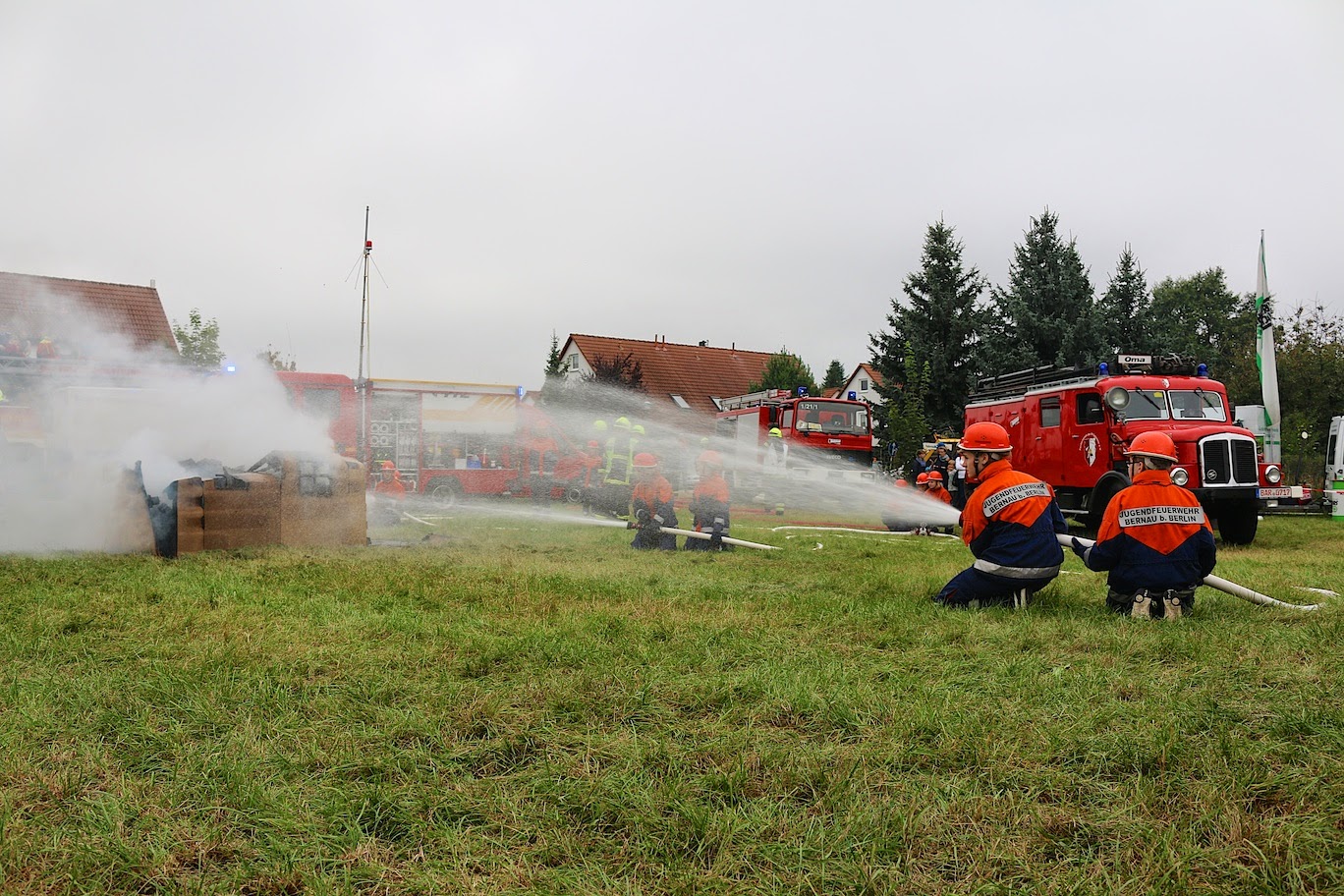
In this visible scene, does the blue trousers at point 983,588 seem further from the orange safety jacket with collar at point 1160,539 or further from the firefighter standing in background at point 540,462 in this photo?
the firefighter standing in background at point 540,462

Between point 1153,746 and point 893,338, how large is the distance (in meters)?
31.1

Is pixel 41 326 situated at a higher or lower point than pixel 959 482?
higher

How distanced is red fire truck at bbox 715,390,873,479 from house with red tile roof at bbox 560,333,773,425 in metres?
21.6

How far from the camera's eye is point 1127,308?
31219 millimetres

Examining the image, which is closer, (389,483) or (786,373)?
(389,483)

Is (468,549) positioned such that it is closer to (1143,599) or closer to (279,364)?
(1143,599)

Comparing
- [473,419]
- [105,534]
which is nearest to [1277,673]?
[105,534]

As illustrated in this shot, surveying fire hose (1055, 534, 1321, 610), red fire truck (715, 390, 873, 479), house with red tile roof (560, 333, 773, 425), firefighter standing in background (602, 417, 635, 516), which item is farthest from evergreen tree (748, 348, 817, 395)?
fire hose (1055, 534, 1321, 610)

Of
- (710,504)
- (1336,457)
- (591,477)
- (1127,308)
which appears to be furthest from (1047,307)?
(710,504)

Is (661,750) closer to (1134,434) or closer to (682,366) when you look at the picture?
(1134,434)

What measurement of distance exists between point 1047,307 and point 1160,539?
26119mm

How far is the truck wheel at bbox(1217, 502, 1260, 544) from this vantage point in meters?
14.0

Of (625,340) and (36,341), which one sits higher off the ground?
(625,340)

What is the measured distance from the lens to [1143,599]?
645 cm
